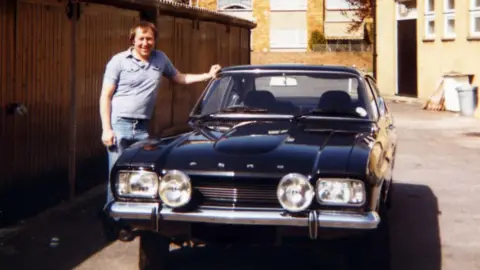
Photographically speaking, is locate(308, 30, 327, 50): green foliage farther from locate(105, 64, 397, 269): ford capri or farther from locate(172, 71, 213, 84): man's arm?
locate(105, 64, 397, 269): ford capri

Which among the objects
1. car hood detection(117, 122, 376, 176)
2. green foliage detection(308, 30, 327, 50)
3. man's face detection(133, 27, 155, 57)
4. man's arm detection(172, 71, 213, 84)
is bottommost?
car hood detection(117, 122, 376, 176)

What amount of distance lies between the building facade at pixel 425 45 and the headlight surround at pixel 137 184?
1683 centimetres

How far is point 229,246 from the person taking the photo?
5.25 meters

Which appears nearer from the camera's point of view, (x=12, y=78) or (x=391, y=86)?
(x=12, y=78)

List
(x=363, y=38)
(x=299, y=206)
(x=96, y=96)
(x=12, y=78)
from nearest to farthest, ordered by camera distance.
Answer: (x=299, y=206), (x=12, y=78), (x=96, y=96), (x=363, y=38)

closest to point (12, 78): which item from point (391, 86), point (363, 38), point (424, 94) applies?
point (424, 94)

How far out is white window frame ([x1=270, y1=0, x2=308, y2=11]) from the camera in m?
44.7

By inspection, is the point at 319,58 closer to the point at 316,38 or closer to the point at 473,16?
the point at 316,38

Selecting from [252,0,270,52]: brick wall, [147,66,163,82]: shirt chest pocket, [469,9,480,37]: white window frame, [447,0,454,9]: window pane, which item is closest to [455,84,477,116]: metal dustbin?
[469,9,480,37]: white window frame

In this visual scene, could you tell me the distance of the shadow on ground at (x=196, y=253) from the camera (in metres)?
6.24

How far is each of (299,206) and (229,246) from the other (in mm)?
591

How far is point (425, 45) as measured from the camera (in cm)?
2439

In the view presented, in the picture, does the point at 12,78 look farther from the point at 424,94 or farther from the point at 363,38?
the point at 363,38

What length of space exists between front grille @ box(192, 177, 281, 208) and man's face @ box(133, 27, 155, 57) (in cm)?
179
